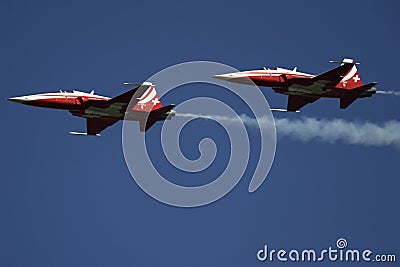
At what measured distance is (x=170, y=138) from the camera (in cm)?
9056

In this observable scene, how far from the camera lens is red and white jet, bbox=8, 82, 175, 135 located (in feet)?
273

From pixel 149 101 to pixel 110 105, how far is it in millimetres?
3754

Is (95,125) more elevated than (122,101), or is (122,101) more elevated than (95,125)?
(122,101)

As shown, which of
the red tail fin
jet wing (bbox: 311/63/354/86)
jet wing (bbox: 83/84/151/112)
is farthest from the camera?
jet wing (bbox: 311/63/354/86)

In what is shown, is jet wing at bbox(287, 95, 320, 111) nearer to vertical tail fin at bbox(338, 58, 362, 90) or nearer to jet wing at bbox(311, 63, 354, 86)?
jet wing at bbox(311, 63, 354, 86)

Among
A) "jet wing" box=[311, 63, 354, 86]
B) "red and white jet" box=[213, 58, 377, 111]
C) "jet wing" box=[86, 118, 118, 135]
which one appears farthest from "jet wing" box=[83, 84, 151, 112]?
"jet wing" box=[311, 63, 354, 86]

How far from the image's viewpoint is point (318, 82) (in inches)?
3359

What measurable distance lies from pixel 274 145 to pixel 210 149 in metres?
11.7

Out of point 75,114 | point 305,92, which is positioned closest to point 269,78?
point 305,92

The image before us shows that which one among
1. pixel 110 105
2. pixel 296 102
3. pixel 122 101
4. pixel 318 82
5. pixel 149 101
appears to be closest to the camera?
pixel 122 101

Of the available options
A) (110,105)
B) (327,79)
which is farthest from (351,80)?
(110,105)

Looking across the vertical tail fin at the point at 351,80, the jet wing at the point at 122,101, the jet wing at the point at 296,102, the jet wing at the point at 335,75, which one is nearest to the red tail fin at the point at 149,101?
the jet wing at the point at 122,101

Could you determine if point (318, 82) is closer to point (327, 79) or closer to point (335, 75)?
point (327, 79)

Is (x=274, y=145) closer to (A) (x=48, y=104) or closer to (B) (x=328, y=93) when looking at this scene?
(B) (x=328, y=93)
